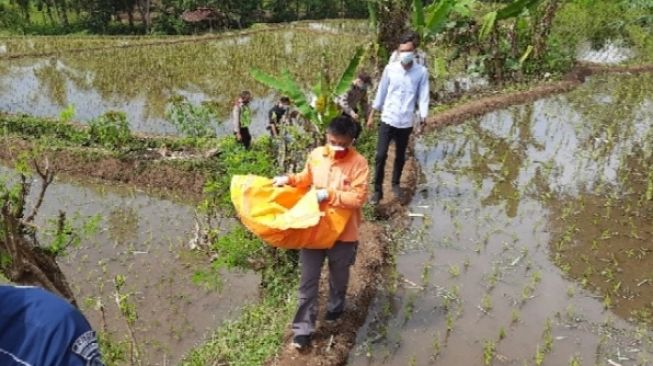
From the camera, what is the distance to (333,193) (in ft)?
12.0

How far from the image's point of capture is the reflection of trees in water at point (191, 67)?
12555 millimetres

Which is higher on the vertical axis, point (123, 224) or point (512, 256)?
point (512, 256)

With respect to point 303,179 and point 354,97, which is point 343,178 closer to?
point 303,179

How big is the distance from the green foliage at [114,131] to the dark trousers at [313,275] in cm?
518

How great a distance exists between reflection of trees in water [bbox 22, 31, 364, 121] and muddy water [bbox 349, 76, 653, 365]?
4.32 metres

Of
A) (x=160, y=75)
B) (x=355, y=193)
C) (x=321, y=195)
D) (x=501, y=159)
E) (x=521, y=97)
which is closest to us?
(x=321, y=195)

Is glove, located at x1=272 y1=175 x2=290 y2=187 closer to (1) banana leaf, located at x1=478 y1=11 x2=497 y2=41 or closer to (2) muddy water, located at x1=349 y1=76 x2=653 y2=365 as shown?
(2) muddy water, located at x1=349 y1=76 x2=653 y2=365

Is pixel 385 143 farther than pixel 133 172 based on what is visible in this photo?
No

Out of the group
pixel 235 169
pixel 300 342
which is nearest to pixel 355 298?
pixel 300 342

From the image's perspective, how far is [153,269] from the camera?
6.00 metres

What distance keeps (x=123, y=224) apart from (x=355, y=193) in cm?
424

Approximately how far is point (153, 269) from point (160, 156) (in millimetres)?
2604

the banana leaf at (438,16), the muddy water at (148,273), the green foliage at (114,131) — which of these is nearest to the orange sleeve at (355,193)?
the muddy water at (148,273)

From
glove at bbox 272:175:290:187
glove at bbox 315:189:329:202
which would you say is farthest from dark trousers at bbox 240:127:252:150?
glove at bbox 315:189:329:202
